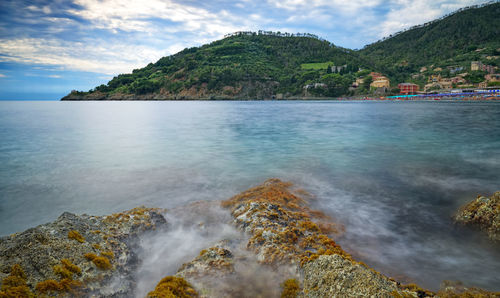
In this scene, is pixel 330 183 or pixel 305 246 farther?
pixel 330 183

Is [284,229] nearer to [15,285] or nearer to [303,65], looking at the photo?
[15,285]

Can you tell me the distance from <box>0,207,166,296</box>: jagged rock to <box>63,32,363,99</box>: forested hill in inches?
4530

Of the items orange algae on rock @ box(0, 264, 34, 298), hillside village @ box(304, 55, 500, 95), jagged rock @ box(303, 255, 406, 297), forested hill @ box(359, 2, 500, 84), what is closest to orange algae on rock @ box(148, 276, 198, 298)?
orange algae on rock @ box(0, 264, 34, 298)

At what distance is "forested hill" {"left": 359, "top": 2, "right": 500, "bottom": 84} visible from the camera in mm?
125250

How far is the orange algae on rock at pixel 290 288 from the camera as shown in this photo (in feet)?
11.0

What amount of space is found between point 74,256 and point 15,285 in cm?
77

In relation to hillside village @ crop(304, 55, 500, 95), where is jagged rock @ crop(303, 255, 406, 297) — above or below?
below

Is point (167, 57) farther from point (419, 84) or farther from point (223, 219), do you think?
point (223, 219)

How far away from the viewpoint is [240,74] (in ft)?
385

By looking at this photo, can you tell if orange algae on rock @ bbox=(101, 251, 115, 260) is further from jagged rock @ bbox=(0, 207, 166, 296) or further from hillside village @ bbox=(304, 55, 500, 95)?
hillside village @ bbox=(304, 55, 500, 95)

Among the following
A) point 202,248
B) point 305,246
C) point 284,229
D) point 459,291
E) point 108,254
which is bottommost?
point 459,291

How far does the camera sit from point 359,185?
352 inches

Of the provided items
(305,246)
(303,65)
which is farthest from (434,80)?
(305,246)

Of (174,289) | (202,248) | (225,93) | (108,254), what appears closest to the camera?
(174,289)
